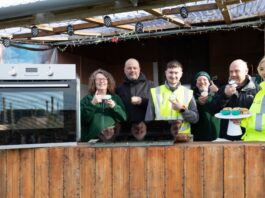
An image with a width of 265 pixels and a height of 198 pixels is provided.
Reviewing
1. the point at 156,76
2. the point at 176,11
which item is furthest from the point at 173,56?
the point at 176,11

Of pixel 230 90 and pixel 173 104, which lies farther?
pixel 230 90

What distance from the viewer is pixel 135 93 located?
12.2 ft

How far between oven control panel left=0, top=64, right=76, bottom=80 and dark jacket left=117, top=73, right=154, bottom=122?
1.02m

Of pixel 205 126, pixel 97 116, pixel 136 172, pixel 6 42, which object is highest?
pixel 6 42

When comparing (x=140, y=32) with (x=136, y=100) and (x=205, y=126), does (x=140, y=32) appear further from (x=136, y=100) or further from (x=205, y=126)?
(x=205, y=126)

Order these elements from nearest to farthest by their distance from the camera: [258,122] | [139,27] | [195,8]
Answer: [258,122] < [195,8] < [139,27]

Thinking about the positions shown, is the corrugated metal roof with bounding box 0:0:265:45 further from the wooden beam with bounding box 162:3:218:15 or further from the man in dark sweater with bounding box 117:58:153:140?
the man in dark sweater with bounding box 117:58:153:140

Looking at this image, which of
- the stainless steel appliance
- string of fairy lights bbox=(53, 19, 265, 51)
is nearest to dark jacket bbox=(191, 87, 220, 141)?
the stainless steel appliance

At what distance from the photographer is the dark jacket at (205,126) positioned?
3.46 metres

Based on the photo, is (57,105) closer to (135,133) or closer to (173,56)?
(135,133)

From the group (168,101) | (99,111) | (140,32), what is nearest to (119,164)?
(99,111)

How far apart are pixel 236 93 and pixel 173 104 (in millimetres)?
579

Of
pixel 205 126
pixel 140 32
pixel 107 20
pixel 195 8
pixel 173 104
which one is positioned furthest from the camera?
pixel 140 32

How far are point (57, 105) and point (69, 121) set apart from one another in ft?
0.39
